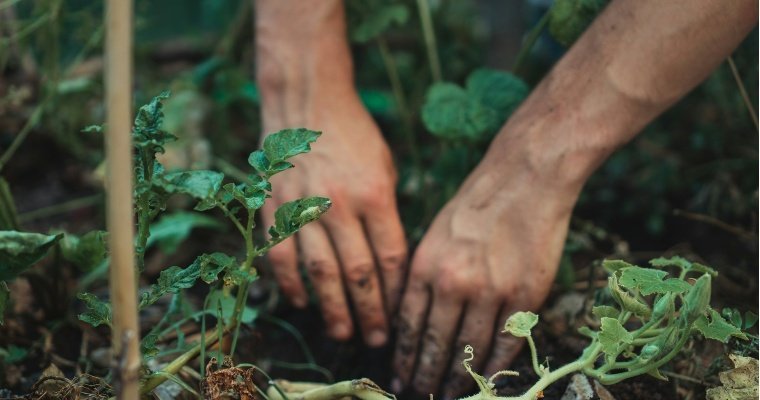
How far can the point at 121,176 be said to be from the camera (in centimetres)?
55

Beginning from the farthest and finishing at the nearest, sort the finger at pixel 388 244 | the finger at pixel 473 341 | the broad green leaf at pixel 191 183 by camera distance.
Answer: the finger at pixel 388 244 → the finger at pixel 473 341 → the broad green leaf at pixel 191 183

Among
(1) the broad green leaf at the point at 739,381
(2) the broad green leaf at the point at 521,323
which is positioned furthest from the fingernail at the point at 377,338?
(1) the broad green leaf at the point at 739,381

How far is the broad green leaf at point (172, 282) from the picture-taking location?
2.62ft

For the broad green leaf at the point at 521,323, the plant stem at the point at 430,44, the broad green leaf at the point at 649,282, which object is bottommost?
the broad green leaf at the point at 521,323

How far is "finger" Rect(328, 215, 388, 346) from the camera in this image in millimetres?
1160

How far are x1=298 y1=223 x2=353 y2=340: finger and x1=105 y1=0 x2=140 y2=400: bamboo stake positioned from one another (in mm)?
583

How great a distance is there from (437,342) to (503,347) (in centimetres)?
10

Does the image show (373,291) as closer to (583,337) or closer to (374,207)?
(374,207)

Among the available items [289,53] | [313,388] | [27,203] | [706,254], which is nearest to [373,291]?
[313,388]

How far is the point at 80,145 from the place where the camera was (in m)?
1.81

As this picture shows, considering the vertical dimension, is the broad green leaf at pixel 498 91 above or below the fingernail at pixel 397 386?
above

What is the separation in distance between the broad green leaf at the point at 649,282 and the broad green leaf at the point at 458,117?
1.56 ft

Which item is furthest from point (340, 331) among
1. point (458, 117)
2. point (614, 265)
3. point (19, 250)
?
point (19, 250)

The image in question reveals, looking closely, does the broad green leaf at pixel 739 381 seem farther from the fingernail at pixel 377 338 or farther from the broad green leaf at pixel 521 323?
the fingernail at pixel 377 338
